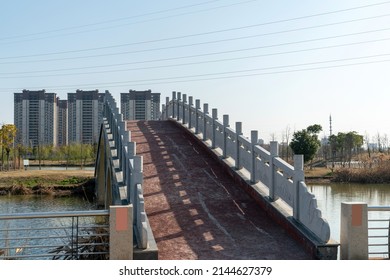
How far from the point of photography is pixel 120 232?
637cm

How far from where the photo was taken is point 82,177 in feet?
132

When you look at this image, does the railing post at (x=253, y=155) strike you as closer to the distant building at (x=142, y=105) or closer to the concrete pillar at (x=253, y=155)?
the concrete pillar at (x=253, y=155)

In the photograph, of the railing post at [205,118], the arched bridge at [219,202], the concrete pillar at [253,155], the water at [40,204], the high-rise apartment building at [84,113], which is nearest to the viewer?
the arched bridge at [219,202]

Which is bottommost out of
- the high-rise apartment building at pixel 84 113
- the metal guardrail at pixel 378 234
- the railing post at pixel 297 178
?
the metal guardrail at pixel 378 234

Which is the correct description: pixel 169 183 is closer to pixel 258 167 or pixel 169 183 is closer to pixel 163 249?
pixel 258 167

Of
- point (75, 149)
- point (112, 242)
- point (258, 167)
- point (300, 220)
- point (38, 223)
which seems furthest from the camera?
point (75, 149)

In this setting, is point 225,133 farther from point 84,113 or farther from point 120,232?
point 84,113

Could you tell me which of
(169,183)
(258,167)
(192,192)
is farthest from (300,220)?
(169,183)

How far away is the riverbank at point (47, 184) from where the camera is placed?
118 feet

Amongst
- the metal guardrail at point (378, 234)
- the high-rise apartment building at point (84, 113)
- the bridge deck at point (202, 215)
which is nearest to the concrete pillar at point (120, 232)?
the bridge deck at point (202, 215)

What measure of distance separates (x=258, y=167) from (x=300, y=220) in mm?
2219

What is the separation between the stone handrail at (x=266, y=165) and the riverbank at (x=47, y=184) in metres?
22.9

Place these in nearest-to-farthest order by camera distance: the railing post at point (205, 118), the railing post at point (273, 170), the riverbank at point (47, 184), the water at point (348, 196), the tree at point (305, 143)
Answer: the railing post at point (273, 170) → the railing post at point (205, 118) → the water at point (348, 196) → the riverbank at point (47, 184) → the tree at point (305, 143)

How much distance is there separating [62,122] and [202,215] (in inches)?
3250
